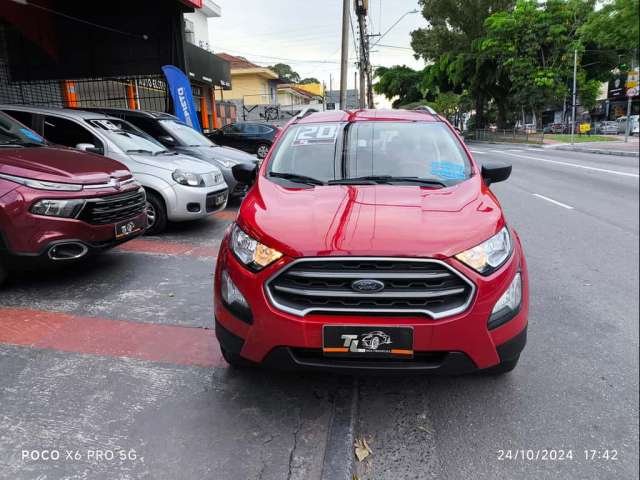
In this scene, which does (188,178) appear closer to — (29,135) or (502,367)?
(29,135)

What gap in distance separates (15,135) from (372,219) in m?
4.20

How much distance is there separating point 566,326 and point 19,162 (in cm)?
456

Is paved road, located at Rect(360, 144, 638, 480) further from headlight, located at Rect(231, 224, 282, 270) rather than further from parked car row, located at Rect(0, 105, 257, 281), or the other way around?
parked car row, located at Rect(0, 105, 257, 281)

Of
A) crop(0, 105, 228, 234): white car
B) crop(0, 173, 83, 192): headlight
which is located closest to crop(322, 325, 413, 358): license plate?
crop(0, 173, 83, 192): headlight

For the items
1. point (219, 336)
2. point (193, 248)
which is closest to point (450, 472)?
point (219, 336)

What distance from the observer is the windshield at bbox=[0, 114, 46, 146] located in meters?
4.66

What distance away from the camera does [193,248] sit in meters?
5.82

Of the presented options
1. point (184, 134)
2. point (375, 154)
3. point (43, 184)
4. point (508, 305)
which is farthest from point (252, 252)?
point (184, 134)

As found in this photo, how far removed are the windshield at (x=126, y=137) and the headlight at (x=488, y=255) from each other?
5256 millimetres

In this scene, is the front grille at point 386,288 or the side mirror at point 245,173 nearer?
the front grille at point 386,288

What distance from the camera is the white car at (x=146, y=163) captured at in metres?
6.05

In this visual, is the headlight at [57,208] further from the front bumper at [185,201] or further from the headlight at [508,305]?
the headlight at [508,305]

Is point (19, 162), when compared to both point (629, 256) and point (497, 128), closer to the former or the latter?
point (629, 256)

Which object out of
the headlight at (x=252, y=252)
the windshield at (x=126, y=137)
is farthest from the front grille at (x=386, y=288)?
the windshield at (x=126, y=137)
